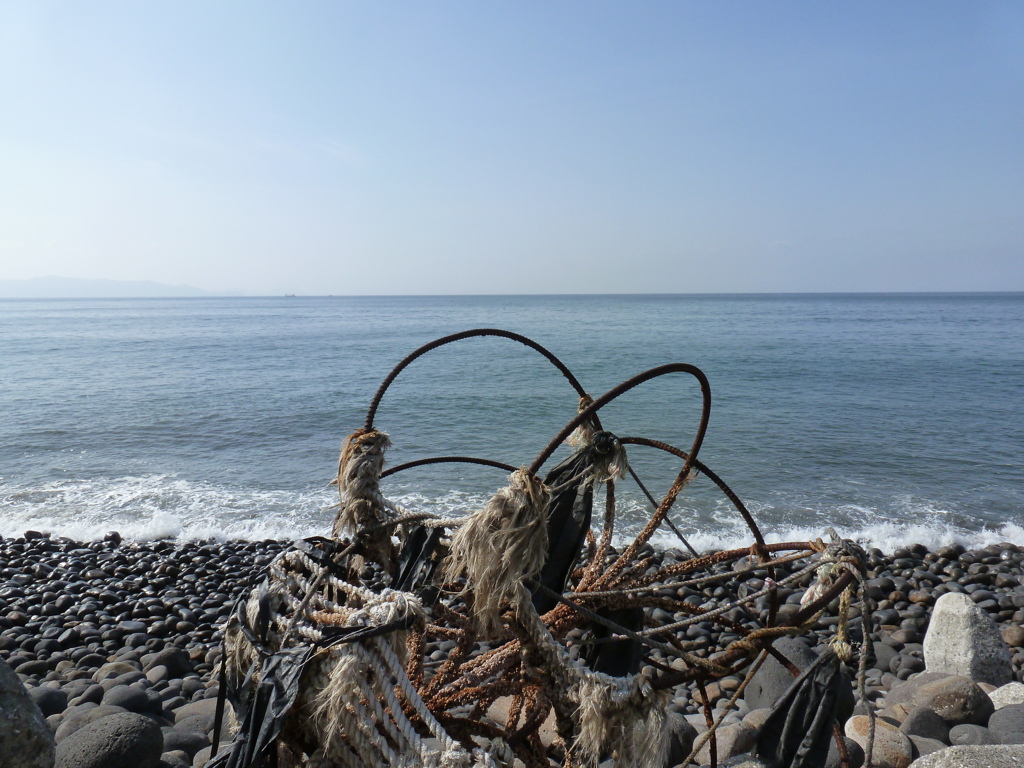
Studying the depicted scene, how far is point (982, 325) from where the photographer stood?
54.3 metres

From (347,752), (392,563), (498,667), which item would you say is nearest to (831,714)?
(498,667)

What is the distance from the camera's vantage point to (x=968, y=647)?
552 centimetres

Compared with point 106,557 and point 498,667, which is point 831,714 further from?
point 106,557

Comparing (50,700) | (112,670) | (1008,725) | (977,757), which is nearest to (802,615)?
(977,757)

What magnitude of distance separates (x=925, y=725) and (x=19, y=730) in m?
5.01

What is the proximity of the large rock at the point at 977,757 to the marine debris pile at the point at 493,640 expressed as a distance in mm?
1034

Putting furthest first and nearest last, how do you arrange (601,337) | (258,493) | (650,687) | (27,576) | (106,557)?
1. (601,337)
2. (258,493)
3. (106,557)
4. (27,576)
5. (650,687)

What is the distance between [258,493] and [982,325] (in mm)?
60446

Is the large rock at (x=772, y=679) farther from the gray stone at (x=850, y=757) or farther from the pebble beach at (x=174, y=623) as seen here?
the gray stone at (x=850, y=757)

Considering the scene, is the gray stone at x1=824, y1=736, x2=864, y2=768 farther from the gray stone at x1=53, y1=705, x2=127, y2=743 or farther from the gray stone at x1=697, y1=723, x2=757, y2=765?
the gray stone at x1=53, y1=705, x2=127, y2=743

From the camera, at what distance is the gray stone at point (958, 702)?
4.49m

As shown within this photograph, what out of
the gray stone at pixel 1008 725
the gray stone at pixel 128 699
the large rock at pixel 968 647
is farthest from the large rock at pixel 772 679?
the gray stone at pixel 128 699

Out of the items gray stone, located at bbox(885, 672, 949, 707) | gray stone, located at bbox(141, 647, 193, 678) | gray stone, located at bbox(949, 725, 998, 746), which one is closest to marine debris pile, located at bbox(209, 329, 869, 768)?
gray stone, located at bbox(949, 725, 998, 746)

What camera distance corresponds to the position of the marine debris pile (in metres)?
2.18
